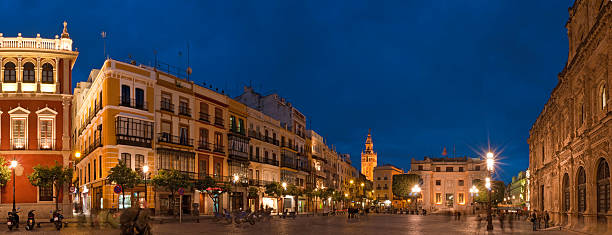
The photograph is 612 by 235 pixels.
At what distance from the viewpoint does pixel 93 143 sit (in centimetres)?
4609

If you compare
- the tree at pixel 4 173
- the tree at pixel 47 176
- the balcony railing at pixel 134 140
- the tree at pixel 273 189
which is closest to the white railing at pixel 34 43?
the tree at pixel 4 173

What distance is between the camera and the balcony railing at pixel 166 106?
48.1 metres

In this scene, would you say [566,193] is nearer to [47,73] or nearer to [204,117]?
[204,117]

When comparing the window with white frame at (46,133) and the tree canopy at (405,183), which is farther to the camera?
the tree canopy at (405,183)

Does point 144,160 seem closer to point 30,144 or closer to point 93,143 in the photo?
point 93,143

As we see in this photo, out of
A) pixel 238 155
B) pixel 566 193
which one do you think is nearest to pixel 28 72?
pixel 238 155

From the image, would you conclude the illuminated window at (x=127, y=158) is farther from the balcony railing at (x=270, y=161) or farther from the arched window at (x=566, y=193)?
the arched window at (x=566, y=193)

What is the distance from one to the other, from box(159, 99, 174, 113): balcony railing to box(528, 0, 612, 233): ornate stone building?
31952mm

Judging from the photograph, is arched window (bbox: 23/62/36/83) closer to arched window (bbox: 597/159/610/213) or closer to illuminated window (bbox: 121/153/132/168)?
illuminated window (bbox: 121/153/132/168)

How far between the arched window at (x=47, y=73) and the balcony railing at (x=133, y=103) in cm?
1181

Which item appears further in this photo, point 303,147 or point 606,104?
point 303,147

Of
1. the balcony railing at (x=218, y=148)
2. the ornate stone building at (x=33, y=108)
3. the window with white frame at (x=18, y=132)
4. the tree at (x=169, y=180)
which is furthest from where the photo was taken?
the balcony railing at (x=218, y=148)

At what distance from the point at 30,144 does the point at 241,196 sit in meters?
22.1

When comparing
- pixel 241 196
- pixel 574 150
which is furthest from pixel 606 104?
pixel 241 196
